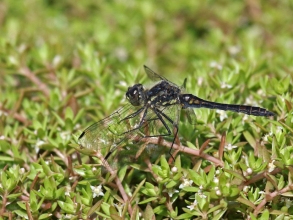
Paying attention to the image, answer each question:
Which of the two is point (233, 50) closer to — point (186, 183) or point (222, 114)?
point (222, 114)

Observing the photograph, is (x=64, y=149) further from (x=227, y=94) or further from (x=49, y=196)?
(x=227, y=94)

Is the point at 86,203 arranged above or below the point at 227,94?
below

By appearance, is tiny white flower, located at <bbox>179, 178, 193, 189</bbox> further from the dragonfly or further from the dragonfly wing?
the dragonfly wing

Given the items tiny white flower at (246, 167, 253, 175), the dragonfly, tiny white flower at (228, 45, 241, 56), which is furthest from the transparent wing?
tiny white flower at (228, 45, 241, 56)

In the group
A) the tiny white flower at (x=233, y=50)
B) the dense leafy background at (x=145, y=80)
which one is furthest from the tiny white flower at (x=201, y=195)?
the tiny white flower at (x=233, y=50)

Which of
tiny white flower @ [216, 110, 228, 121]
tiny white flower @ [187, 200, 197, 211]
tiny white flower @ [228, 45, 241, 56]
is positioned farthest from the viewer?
tiny white flower @ [228, 45, 241, 56]

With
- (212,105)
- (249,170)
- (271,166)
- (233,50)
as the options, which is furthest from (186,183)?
(233,50)

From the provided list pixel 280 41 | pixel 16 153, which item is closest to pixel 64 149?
pixel 16 153
